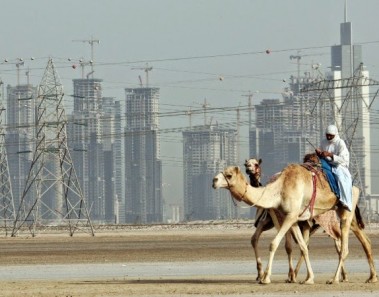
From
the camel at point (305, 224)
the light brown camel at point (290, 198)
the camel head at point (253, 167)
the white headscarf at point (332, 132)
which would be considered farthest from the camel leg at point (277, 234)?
the white headscarf at point (332, 132)

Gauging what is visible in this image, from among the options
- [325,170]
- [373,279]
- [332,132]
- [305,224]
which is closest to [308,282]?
[373,279]

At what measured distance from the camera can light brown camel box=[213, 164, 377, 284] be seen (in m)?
29.0

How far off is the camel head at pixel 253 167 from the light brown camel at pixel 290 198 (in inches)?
33.9

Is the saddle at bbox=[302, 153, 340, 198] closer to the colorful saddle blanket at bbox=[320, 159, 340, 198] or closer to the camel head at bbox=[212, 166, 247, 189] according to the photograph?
the colorful saddle blanket at bbox=[320, 159, 340, 198]

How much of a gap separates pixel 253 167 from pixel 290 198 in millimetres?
1355

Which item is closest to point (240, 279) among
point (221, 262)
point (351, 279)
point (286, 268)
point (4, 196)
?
point (351, 279)

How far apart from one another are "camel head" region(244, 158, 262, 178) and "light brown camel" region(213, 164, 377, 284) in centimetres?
86

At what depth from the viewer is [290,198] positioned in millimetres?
29375

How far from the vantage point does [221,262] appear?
40250mm

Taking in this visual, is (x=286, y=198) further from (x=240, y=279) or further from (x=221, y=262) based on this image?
(x=221, y=262)

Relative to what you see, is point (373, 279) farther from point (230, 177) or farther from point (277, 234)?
point (230, 177)

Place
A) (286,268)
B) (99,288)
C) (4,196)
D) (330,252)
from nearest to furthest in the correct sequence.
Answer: (99,288)
(286,268)
(330,252)
(4,196)

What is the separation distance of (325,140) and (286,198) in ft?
6.10

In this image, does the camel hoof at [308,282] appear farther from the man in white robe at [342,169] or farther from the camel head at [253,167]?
the camel head at [253,167]
